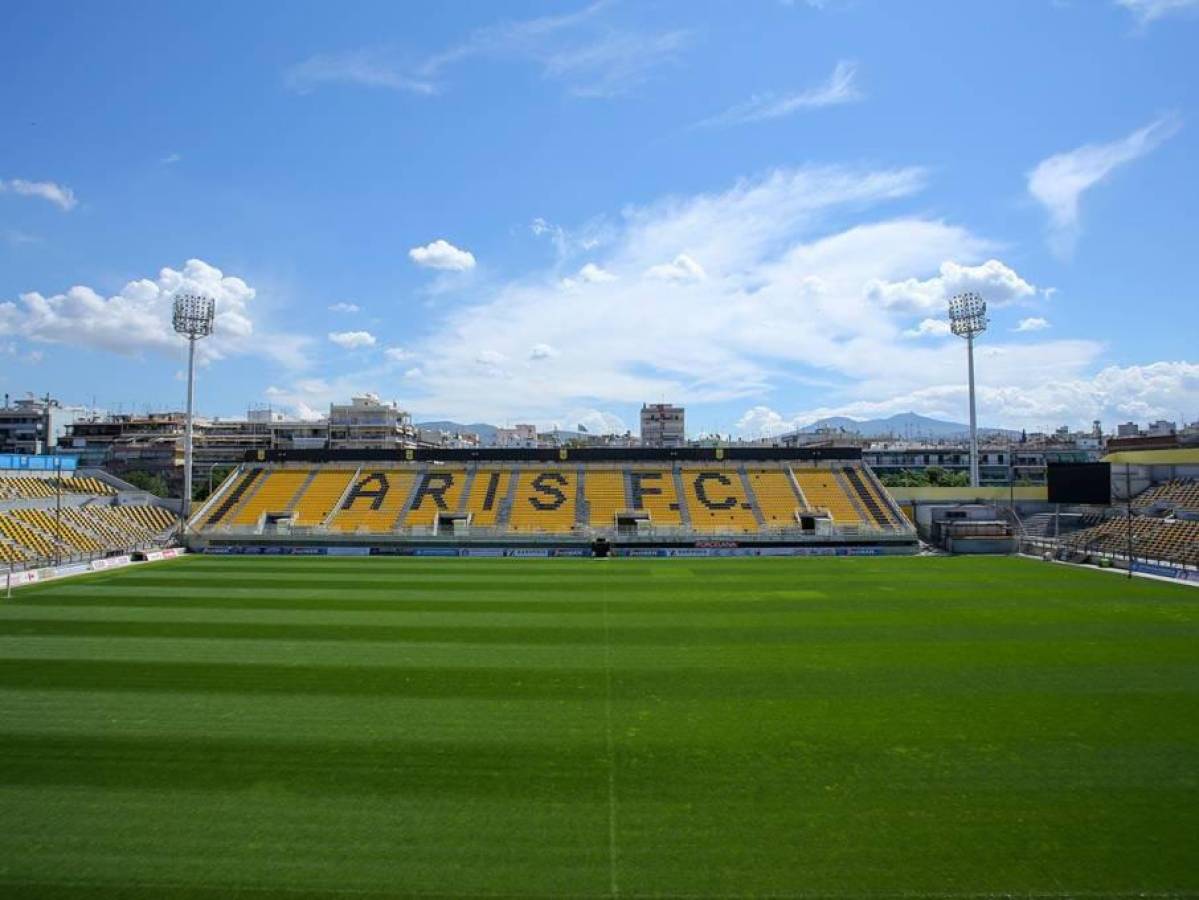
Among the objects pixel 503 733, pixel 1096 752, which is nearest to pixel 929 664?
pixel 1096 752

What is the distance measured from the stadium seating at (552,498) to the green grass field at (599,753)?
65.9 ft

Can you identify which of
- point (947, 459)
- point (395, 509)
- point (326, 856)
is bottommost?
point (326, 856)

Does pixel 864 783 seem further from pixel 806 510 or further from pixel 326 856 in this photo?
pixel 806 510

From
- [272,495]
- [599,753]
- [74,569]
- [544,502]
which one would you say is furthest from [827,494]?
[74,569]

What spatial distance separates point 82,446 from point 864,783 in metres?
104

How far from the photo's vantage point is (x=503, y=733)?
40.7 feet

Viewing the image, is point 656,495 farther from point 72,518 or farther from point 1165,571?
point 72,518

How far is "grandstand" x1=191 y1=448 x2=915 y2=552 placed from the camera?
4069cm

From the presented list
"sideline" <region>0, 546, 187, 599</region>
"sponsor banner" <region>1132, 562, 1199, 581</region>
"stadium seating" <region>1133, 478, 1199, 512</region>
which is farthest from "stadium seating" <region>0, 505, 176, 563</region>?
"stadium seating" <region>1133, 478, 1199, 512</region>

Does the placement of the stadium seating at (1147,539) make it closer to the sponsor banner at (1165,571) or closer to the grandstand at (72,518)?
→ the sponsor banner at (1165,571)

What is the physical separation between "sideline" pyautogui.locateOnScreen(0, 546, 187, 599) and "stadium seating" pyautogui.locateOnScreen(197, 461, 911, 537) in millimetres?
4909

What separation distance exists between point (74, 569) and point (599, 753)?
30191mm

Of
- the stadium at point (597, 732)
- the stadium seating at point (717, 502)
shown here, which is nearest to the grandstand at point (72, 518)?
the stadium at point (597, 732)

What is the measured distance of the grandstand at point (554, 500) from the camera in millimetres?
40688
